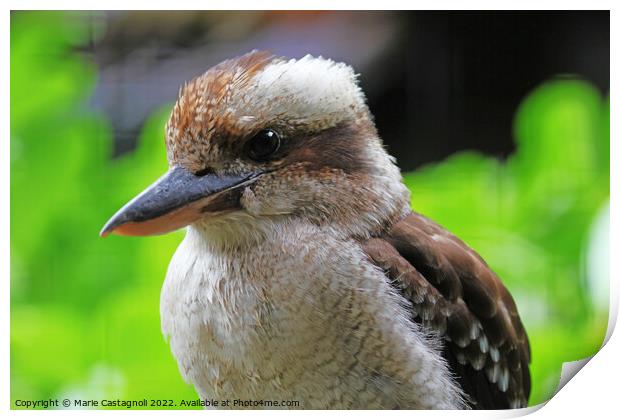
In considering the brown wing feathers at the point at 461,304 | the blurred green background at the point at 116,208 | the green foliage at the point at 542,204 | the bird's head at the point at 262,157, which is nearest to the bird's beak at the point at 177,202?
the bird's head at the point at 262,157

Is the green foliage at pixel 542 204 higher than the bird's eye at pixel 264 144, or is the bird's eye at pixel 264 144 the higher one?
the bird's eye at pixel 264 144

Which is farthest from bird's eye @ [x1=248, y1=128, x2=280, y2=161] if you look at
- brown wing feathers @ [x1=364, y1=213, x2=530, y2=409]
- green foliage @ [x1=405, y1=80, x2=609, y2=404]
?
green foliage @ [x1=405, y1=80, x2=609, y2=404]

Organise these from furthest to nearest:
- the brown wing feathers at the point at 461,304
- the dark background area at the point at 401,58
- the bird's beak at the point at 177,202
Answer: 1. the dark background area at the point at 401,58
2. the brown wing feathers at the point at 461,304
3. the bird's beak at the point at 177,202

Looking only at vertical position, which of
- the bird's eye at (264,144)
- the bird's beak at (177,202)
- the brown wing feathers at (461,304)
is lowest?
the brown wing feathers at (461,304)

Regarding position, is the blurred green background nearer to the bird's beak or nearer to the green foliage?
the green foliage

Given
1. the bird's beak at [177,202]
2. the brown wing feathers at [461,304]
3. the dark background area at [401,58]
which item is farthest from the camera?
the dark background area at [401,58]

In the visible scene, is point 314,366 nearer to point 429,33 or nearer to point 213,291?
point 213,291

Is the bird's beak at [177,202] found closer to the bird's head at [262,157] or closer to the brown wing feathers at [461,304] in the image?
the bird's head at [262,157]

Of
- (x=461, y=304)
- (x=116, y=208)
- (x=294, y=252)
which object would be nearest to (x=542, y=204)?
(x=461, y=304)
